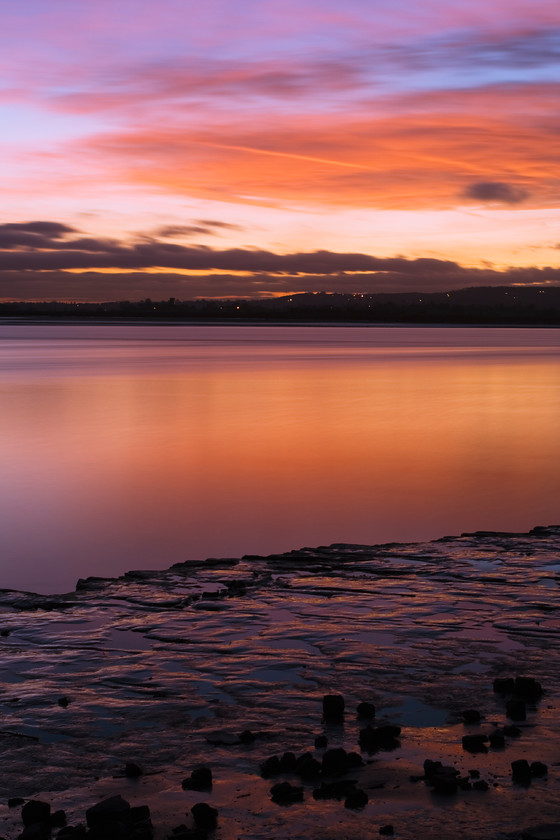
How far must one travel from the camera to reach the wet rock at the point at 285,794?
404 centimetres

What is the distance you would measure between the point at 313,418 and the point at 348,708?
2082 centimetres

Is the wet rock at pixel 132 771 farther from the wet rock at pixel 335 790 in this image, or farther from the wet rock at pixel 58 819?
the wet rock at pixel 335 790

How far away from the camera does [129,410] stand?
28.1m

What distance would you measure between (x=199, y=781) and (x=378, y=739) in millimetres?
971

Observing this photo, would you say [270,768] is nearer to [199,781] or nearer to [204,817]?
[199,781]

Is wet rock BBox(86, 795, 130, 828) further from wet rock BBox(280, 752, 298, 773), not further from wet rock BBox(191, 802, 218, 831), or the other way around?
wet rock BBox(280, 752, 298, 773)

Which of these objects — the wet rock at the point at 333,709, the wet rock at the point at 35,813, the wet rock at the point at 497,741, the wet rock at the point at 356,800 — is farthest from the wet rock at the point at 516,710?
the wet rock at the point at 35,813

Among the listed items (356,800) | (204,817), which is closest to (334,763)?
(356,800)

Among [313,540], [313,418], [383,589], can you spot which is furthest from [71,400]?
[383,589]

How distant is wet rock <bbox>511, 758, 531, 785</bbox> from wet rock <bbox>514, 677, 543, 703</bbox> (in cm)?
97

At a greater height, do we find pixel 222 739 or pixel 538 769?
pixel 538 769

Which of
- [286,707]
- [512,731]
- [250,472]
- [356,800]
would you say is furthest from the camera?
[250,472]

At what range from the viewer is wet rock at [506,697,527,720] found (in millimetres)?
4859

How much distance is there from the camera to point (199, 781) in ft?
13.8
